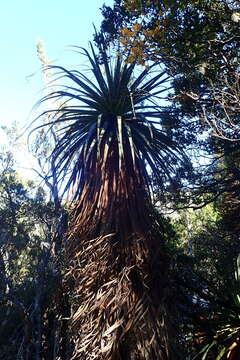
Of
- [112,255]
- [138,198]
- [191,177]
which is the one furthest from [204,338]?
[191,177]

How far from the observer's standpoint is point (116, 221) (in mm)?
4320

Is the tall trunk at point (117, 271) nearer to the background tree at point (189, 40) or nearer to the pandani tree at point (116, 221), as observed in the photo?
the pandani tree at point (116, 221)

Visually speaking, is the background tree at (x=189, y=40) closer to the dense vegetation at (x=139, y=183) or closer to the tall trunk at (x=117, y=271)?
the dense vegetation at (x=139, y=183)

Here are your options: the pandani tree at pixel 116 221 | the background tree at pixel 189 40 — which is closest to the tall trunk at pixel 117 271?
the pandani tree at pixel 116 221

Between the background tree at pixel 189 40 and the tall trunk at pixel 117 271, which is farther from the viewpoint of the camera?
the background tree at pixel 189 40

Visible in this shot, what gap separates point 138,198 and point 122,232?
56 centimetres

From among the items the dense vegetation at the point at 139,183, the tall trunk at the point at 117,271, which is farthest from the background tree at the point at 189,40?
the tall trunk at the point at 117,271

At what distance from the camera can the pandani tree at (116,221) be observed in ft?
11.9

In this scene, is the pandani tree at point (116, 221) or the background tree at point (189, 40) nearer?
the pandani tree at point (116, 221)

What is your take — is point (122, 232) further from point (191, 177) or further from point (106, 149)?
point (191, 177)

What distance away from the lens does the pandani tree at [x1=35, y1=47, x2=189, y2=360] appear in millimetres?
3633

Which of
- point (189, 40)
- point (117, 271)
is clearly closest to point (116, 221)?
point (117, 271)

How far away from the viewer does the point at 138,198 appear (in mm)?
4559

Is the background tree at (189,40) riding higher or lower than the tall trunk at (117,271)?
higher
